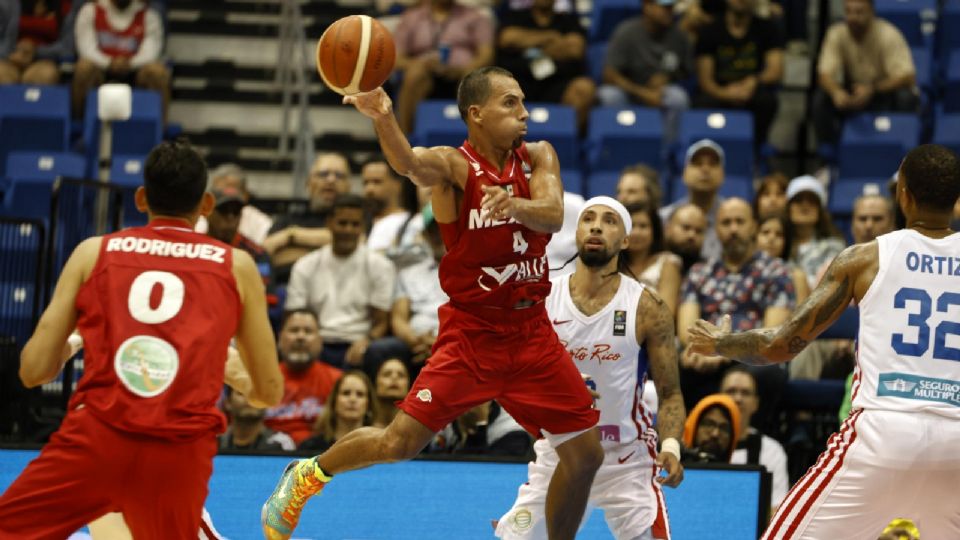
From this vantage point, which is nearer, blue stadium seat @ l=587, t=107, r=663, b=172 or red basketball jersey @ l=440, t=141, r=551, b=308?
red basketball jersey @ l=440, t=141, r=551, b=308

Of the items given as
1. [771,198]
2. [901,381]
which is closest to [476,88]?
[901,381]

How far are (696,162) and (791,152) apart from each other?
108 inches

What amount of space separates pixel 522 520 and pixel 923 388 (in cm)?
199

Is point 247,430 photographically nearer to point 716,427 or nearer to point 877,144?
point 716,427

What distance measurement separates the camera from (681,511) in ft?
24.9

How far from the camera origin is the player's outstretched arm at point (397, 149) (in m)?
5.75

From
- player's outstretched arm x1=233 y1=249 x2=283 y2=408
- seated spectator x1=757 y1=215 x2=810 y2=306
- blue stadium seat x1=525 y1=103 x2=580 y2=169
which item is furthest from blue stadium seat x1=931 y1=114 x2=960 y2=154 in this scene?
player's outstretched arm x1=233 y1=249 x2=283 y2=408

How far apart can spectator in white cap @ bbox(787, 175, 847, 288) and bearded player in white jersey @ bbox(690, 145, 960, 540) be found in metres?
5.13

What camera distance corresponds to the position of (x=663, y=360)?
21.9ft

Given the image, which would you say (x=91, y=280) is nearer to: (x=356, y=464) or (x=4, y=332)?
(x=356, y=464)

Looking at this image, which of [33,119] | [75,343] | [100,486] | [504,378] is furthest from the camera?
[33,119]

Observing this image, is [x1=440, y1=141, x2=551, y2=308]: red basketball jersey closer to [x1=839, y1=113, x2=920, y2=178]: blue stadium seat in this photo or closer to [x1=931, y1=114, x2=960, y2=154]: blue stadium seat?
[x1=839, y1=113, x2=920, y2=178]: blue stadium seat

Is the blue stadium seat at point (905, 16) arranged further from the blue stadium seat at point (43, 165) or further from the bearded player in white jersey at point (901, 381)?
the bearded player in white jersey at point (901, 381)

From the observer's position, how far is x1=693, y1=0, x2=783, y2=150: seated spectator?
1261cm
